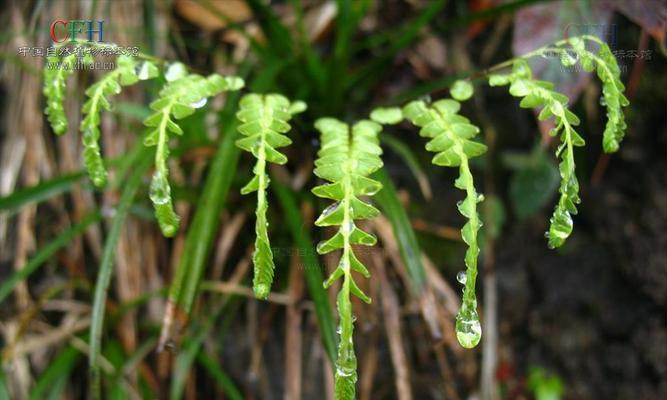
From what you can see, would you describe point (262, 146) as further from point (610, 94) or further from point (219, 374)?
point (219, 374)

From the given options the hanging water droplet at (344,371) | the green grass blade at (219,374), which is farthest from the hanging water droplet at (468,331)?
the green grass blade at (219,374)

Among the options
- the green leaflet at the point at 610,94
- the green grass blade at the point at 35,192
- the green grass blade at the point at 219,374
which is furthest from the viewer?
the green grass blade at the point at 219,374

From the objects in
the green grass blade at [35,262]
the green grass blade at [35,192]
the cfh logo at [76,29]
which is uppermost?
the cfh logo at [76,29]

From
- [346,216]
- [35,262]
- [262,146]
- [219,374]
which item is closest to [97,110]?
[262,146]

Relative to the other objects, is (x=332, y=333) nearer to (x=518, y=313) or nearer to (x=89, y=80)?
(x=518, y=313)

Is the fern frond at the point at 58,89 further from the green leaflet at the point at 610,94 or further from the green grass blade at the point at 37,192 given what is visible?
the green leaflet at the point at 610,94

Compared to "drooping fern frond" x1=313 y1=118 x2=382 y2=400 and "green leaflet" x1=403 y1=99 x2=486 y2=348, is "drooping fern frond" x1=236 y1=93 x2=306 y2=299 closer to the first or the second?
"drooping fern frond" x1=313 y1=118 x2=382 y2=400

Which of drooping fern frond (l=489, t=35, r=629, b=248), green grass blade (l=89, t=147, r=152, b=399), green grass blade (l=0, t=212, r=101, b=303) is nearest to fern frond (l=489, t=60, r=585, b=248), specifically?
drooping fern frond (l=489, t=35, r=629, b=248)
